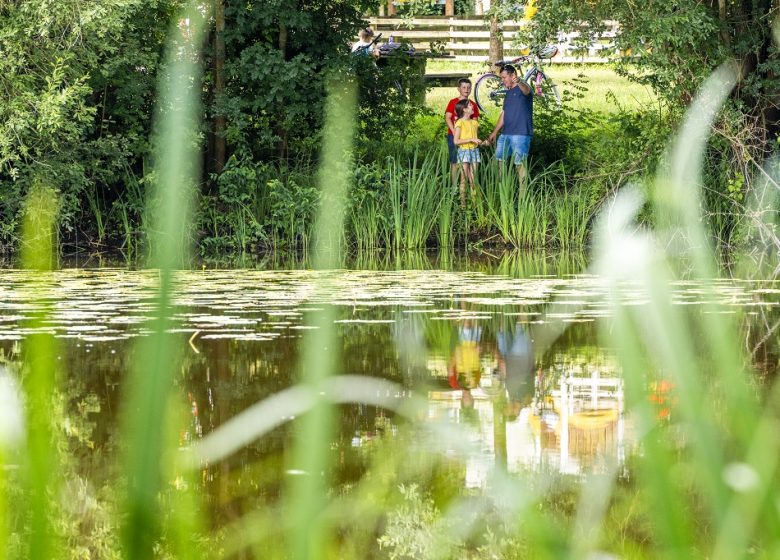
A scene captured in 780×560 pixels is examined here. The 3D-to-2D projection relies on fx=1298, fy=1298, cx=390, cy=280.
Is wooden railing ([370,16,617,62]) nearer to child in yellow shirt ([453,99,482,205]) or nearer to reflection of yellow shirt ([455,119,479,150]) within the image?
child in yellow shirt ([453,99,482,205])

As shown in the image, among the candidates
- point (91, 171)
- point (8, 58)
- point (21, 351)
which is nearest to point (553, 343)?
point (21, 351)

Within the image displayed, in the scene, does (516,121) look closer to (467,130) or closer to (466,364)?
(467,130)

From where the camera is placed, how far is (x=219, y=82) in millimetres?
14234

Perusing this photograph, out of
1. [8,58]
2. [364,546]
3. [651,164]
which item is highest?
[8,58]

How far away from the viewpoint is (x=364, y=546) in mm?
2998

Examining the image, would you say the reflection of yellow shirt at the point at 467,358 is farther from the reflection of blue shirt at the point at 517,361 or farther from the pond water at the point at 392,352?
the reflection of blue shirt at the point at 517,361

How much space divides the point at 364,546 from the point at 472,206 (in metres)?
11.3

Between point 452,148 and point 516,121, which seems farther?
point 452,148

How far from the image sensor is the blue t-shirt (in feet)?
45.4

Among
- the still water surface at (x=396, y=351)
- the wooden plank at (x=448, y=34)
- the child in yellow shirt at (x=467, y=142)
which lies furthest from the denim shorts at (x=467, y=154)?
the wooden plank at (x=448, y=34)

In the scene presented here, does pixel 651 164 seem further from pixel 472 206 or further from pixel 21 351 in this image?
pixel 21 351

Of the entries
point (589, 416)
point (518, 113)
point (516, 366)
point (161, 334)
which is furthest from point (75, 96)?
point (161, 334)

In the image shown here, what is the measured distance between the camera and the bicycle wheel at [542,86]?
14.8 metres

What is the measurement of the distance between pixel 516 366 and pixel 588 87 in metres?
18.8
